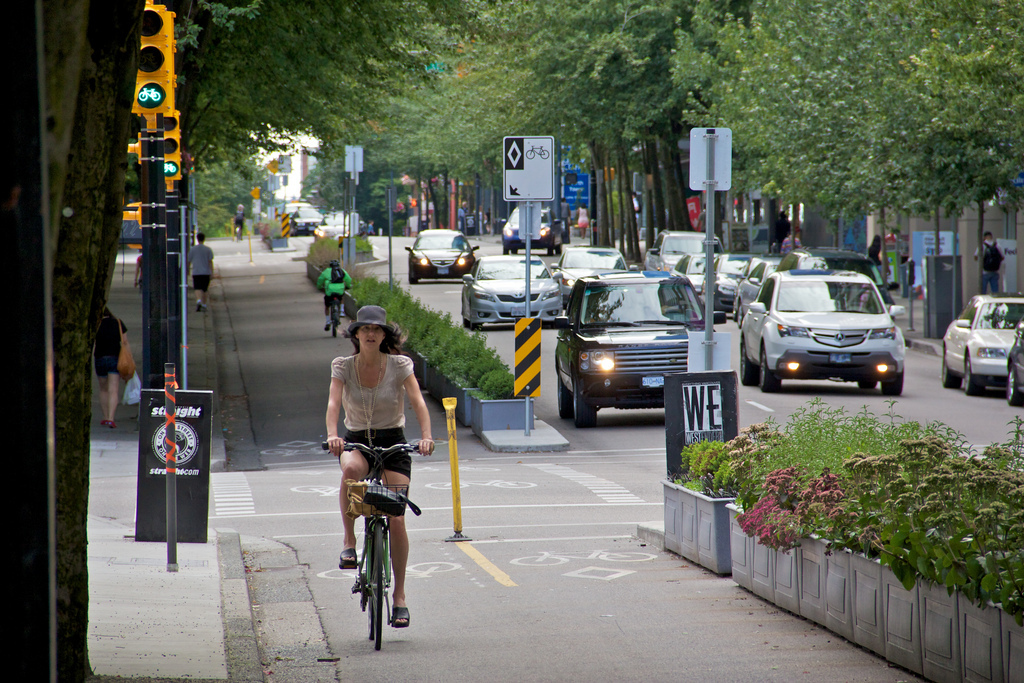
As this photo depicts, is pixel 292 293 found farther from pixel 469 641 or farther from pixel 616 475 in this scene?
pixel 469 641

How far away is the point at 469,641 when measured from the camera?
7199 millimetres

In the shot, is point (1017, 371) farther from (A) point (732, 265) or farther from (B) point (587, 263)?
(A) point (732, 265)

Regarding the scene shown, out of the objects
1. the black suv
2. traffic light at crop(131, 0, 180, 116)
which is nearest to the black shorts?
traffic light at crop(131, 0, 180, 116)

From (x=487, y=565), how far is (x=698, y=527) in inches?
61.1

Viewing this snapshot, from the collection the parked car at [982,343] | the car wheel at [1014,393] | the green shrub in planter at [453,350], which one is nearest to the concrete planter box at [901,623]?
the green shrub in planter at [453,350]

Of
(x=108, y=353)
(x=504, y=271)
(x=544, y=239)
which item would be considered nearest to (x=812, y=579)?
(x=108, y=353)

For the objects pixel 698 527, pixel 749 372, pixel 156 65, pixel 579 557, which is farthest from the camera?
pixel 749 372

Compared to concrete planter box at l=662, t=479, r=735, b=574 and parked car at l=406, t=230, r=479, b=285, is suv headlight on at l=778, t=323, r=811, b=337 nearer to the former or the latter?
concrete planter box at l=662, t=479, r=735, b=574

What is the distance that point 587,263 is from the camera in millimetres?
35875

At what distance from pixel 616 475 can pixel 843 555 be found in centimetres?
743

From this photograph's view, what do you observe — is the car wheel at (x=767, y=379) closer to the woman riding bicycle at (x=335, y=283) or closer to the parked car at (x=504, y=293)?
the parked car at (x=504, y=293)

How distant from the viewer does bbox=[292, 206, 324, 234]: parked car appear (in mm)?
84875

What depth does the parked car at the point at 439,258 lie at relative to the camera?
44.1 meters

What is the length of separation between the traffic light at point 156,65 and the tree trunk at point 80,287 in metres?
4.96
